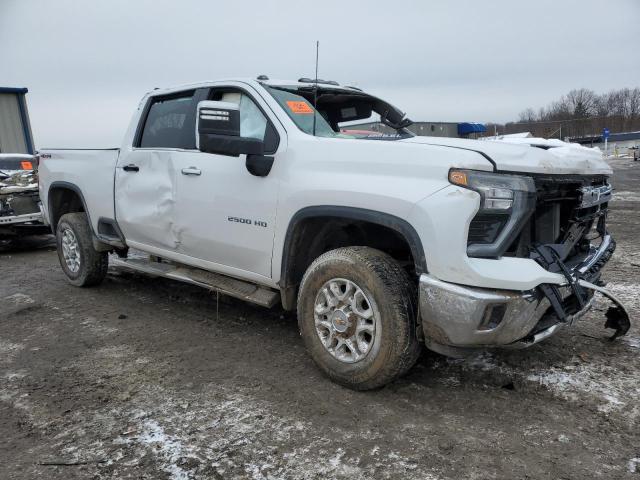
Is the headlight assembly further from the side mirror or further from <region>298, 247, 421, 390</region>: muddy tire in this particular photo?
the side mirror

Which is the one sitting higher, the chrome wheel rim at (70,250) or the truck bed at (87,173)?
the truck bed at (87,173)

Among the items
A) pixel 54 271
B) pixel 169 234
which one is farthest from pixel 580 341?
pixel 54 271

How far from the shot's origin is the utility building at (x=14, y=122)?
13.0 m

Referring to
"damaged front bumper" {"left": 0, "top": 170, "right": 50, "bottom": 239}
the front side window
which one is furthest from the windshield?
"damaged front bumper" {"left": 0, "top": 170, "right": 50, "bottom": 239}

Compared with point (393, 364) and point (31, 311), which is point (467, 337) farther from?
point (31, 311)

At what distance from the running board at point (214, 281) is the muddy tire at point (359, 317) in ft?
1.55

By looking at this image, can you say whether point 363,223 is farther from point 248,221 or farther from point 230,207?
point 230,207

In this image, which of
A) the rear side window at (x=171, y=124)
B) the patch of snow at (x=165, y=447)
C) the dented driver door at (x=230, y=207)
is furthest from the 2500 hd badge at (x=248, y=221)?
the patch of snow at (x=165, y=447)

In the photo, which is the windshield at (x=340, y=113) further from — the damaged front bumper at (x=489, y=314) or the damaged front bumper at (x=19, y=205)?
the damaged front bumper at (x=19, y=205)

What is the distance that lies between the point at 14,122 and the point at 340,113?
11.9m

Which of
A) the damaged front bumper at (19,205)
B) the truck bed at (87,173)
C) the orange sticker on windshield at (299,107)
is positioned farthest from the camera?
the damaged front bumper at (19,205)

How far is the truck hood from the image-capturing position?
269 centimetres

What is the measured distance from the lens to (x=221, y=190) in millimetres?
3764

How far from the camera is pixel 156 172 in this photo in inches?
172
